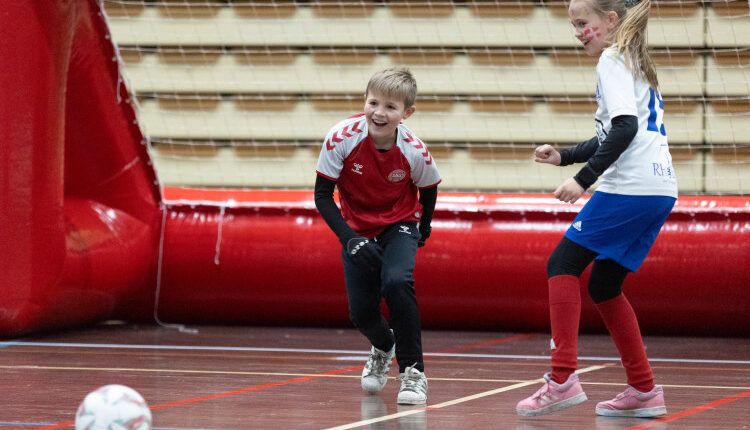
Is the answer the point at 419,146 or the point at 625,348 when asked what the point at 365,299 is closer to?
the point at 419,146

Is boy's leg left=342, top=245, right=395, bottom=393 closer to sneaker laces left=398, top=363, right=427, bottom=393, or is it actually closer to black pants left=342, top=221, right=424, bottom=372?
black pants left=342, top=221, right=424, bottom=372

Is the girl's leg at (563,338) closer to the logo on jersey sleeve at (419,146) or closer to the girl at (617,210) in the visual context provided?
the girl at (617,210)

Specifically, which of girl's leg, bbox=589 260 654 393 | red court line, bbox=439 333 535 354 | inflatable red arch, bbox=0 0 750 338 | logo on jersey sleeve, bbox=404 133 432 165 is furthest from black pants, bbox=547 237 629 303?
inflatable red arch, bbox=0 0 750 338

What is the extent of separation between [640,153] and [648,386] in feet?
2.01

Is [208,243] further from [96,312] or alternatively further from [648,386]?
[648,386]

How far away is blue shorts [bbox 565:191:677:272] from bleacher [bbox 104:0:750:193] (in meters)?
3.24

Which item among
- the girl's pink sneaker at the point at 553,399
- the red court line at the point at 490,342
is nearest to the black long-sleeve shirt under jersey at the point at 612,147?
the girl's pink sneaker at the point at 553,399

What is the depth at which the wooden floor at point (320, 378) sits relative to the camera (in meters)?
2.64

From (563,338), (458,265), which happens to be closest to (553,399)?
(563,338)

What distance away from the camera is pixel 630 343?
2732mm

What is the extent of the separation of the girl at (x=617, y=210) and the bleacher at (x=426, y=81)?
10.5ft

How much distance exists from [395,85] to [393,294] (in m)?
0.61

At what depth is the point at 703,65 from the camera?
19.6 feet

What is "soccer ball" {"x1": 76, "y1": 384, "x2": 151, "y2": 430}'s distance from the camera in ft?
6.97
